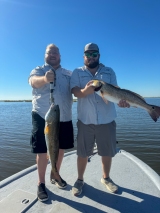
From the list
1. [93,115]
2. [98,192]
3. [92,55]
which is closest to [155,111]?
[93,115]

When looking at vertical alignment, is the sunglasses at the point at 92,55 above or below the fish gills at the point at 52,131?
above

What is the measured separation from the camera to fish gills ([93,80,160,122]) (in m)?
3.44

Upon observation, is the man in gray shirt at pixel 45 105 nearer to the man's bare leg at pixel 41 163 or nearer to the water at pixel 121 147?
the man's bare leg at pixel 41 163

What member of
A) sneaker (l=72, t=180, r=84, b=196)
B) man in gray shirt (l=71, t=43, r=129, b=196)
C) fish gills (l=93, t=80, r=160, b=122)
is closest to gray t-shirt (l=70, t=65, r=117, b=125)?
man in gray shirt (l=71, t=43, r=129, b=196)

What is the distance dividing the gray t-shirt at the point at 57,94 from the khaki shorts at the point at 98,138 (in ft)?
1.52

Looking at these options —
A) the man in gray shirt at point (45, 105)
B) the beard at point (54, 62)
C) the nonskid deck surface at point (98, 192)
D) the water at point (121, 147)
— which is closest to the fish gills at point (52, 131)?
the man in gray shirt at point (45, 105)

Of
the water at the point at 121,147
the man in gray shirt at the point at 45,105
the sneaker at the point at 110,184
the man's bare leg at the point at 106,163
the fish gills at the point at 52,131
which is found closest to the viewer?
the fish gills at the point at 52,131

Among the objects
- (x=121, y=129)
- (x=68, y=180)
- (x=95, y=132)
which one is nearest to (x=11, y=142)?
(x=121, y=129)

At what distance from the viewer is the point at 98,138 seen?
3.77m

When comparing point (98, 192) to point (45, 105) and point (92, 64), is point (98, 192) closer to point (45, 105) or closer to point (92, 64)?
point (45, 105)

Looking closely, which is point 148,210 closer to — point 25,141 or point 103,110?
point 103,110

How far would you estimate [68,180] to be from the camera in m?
4.20

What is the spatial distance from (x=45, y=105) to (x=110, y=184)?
6.84 ft

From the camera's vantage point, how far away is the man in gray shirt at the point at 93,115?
12.1 ft
